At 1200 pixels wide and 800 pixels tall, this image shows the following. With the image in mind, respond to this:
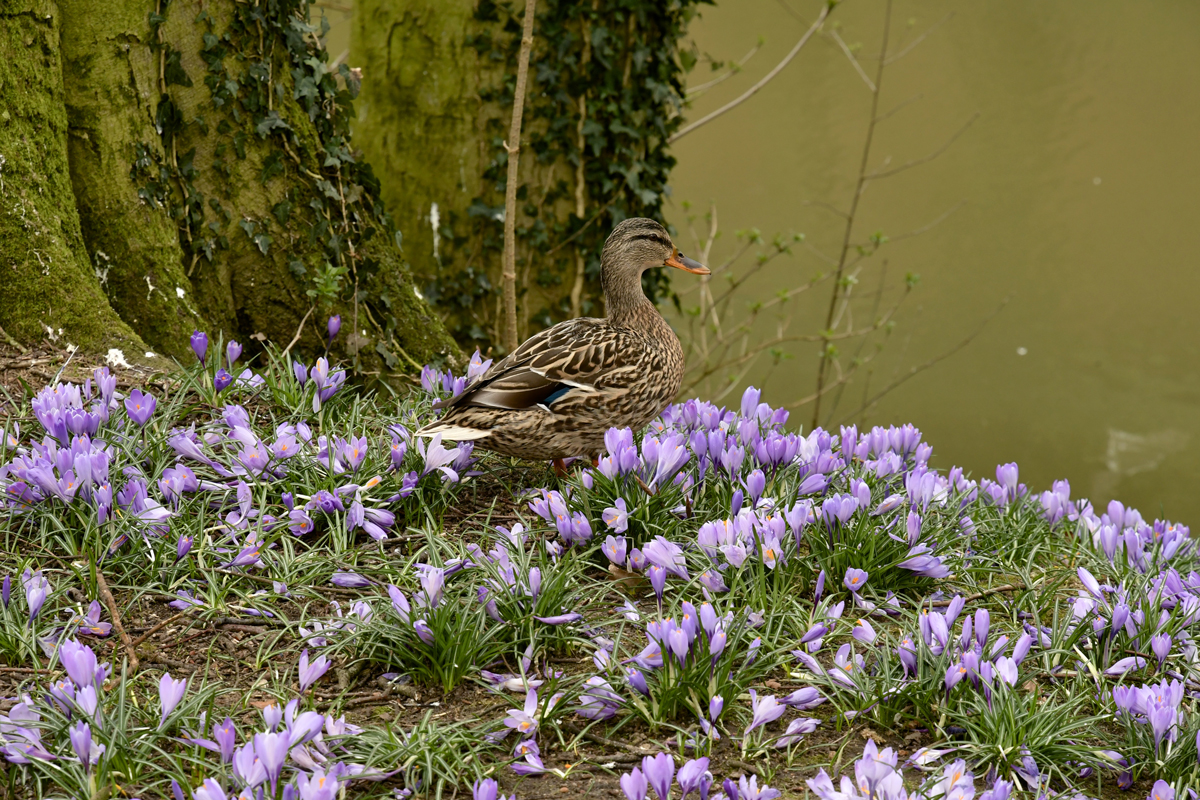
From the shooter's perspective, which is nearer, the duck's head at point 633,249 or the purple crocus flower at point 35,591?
the purple crocus flower at point 35,591

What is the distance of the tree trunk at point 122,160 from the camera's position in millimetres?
4523

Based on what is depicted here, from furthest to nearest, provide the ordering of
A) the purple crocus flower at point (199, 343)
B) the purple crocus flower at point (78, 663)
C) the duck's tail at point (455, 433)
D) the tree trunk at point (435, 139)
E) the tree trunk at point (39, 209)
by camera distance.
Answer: the tree trunk at point (435, 139) < the tree trunk at point (39, 209) < the purple crocus flower at point (199, 343) < the duck's tail at point (455, 433) < the purple crocus flower at point (78, 663)

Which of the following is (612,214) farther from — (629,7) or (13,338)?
(13,338)

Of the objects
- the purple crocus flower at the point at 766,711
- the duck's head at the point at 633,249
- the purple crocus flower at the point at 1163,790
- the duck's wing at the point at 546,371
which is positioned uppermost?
the duck's head at the point at 633,249

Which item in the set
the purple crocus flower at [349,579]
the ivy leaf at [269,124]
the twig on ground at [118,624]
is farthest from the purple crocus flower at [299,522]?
the ivy leaf at [269,124]

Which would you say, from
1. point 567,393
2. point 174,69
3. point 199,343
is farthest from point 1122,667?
point 174,69

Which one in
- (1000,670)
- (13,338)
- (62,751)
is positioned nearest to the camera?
(62,751)

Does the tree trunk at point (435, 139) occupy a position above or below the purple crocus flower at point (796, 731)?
above

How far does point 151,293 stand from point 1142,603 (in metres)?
4.18

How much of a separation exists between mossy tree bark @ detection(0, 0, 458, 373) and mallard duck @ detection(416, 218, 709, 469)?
1336 mm

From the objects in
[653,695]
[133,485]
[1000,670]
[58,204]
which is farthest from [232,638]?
[58,204]

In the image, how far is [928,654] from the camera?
8.80 ft

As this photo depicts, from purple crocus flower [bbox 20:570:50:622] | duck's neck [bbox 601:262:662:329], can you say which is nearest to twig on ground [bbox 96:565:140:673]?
purple crocus flower [bbox 20:570:50:622]

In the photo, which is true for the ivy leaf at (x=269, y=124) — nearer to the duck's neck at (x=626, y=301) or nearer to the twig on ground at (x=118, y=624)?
the duck's neck at (x=626, y=301)
